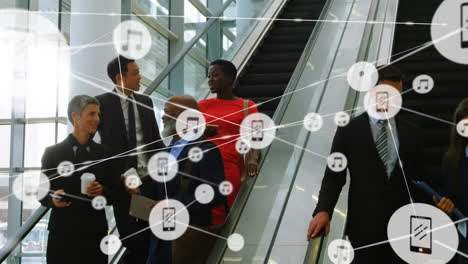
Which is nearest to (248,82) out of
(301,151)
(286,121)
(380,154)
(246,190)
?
(286,121)

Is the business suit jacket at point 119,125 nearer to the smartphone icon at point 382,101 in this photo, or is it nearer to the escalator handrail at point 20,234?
the escalator handrail at point 20,234

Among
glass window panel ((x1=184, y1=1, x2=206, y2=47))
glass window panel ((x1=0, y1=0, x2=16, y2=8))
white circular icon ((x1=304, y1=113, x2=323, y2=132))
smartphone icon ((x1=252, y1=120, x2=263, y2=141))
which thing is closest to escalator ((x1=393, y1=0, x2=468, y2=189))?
white circular icon ((x1=304, y1=113, x2=323, y2=132))

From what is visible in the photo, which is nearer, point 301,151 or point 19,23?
point 301,151

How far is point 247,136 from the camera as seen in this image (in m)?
4.13

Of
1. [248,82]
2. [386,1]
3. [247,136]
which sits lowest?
[247,136]

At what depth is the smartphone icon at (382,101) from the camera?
253 cm

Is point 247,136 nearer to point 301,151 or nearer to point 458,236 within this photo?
point 301,151

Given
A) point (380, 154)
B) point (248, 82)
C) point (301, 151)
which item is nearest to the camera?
point (380, 154)

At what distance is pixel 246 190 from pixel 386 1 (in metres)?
4.28

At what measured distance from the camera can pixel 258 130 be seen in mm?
4344

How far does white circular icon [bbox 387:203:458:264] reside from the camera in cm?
260

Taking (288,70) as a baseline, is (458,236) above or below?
below

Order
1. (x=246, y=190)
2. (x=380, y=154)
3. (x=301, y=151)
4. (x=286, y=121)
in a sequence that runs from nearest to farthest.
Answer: (x=380, y=154)
(x=246, y=190)
(x=301, y=151)
(x=286, y=121)

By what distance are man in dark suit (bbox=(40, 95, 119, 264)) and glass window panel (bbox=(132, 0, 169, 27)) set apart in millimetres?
8393
